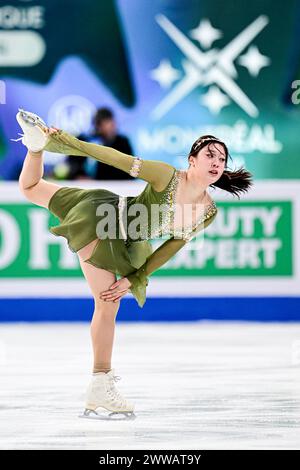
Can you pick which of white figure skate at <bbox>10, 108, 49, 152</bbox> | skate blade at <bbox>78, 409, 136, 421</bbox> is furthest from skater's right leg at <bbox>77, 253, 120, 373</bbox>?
white figure skate at <bbox>10, 108, 49, 152</bbox>

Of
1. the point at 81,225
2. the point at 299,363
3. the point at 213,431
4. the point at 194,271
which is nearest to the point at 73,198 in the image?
the point at 81,225

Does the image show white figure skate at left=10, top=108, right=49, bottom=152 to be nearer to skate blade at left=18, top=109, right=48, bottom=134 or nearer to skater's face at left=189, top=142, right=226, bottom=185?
skate blade at left=18, top=109, right=48, bottom=134

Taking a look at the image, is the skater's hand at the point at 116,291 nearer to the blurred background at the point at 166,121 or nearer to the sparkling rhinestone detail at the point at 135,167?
the sparkling rhinestone detail at the point at 135,167

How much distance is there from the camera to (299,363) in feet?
16.7

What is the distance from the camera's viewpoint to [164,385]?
4438mm

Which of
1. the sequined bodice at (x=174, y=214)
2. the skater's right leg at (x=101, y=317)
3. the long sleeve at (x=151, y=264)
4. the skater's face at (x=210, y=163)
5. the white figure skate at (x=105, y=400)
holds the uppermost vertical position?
the skater's face at (x=210, y=163)

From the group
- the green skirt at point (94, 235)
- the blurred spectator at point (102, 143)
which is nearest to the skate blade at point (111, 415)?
the green skirt at point (94, 235)

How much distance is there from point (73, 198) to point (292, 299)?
3.53m

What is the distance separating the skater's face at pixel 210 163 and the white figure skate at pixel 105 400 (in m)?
0.75

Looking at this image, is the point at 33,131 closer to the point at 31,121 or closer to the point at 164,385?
the point at 31,121

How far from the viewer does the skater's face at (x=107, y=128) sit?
718cm

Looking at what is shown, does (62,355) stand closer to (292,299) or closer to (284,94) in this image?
(292,299)

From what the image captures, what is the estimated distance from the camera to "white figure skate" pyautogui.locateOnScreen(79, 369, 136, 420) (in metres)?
3.67
